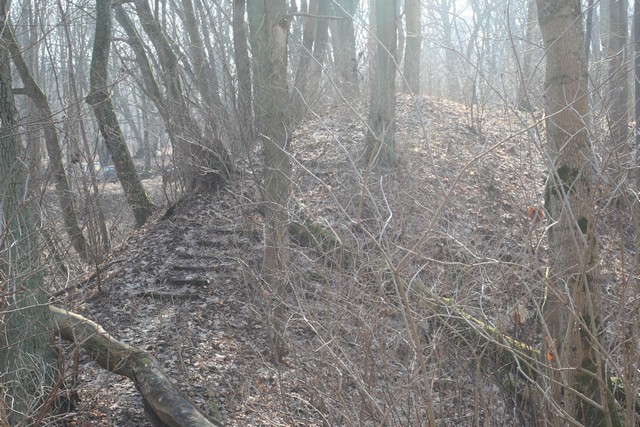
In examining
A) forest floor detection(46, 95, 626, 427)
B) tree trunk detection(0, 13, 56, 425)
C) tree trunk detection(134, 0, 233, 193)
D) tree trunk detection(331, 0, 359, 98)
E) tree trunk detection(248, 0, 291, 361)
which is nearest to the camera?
forest floor detection(46, 95, 626, 427)

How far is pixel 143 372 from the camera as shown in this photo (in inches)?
246

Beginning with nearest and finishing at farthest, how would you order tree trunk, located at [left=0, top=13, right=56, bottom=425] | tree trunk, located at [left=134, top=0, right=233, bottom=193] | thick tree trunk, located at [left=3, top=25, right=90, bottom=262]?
tree trunk, located at [left=0, top=13, right=56, bottom=425]
tree trunk, located at [left=134, top=0, right=233, bottom=193]
thick tree trunk, located at [left=3, top=25, right=90, bottom=262]

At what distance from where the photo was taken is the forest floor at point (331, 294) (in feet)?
15.9

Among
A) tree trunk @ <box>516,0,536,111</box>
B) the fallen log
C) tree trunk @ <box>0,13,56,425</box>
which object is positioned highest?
tree trunk @ <box>516,0,536,111</box>

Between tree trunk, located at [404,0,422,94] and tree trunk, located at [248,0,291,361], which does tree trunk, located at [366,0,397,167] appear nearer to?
tree trunk, located at [248,0,291,361]

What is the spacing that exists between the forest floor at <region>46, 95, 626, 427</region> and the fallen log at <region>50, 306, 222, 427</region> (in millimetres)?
354

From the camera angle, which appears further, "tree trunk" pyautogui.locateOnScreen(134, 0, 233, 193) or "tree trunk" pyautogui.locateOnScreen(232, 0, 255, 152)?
"tree trunk" pyautogui.locateOnScreen(134, 0, 233, 193)

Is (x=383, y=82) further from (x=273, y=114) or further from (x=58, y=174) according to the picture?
(x=58, y=174)

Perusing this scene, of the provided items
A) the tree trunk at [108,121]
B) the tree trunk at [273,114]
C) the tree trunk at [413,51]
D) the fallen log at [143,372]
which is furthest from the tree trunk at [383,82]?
the fallen log at [143,372]

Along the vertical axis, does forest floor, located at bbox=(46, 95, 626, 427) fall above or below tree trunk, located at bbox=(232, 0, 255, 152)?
below

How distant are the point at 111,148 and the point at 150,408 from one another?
5.85m

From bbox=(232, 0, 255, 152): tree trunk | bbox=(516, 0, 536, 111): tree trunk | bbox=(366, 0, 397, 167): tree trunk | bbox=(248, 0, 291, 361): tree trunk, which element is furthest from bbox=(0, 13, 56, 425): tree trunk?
bbox=(366, 0, 397, 167): tree trunk

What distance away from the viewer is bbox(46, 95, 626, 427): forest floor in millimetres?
4832

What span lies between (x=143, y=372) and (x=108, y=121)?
5651 millimetres
